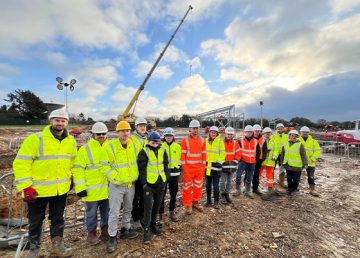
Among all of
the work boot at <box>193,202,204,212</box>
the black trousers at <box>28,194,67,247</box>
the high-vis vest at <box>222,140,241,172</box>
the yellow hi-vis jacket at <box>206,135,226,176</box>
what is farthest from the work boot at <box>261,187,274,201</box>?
the black trousers at <box>28,194,67,247</box>

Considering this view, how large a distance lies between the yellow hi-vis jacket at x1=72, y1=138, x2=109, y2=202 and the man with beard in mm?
140

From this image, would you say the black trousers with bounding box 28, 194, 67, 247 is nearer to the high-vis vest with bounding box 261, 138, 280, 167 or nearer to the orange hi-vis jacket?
the orange hi-vis jacket

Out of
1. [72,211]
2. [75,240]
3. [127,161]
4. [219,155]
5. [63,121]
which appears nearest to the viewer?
[63,121]

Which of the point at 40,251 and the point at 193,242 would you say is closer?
the point at 40,251

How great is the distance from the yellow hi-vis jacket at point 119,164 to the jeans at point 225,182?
2.66 meters

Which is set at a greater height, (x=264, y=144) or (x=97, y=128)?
(x=97, y=128)

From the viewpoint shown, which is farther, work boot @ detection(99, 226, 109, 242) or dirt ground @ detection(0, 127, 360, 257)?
work boot @ detection(99, 226, 109, 242)

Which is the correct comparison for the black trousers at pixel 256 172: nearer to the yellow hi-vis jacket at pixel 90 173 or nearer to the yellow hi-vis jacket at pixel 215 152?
the yellow hi-vis jacket at pixel 215 152

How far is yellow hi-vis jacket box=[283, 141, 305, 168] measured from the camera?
249 inches

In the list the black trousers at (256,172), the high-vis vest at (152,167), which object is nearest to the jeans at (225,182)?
the black trousers at (256,172)

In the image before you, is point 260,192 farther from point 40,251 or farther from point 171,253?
point 40,251

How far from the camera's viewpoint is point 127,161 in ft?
12.4

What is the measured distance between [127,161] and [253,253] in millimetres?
2598

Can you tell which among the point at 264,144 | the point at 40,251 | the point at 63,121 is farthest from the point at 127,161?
the point at 264,144
